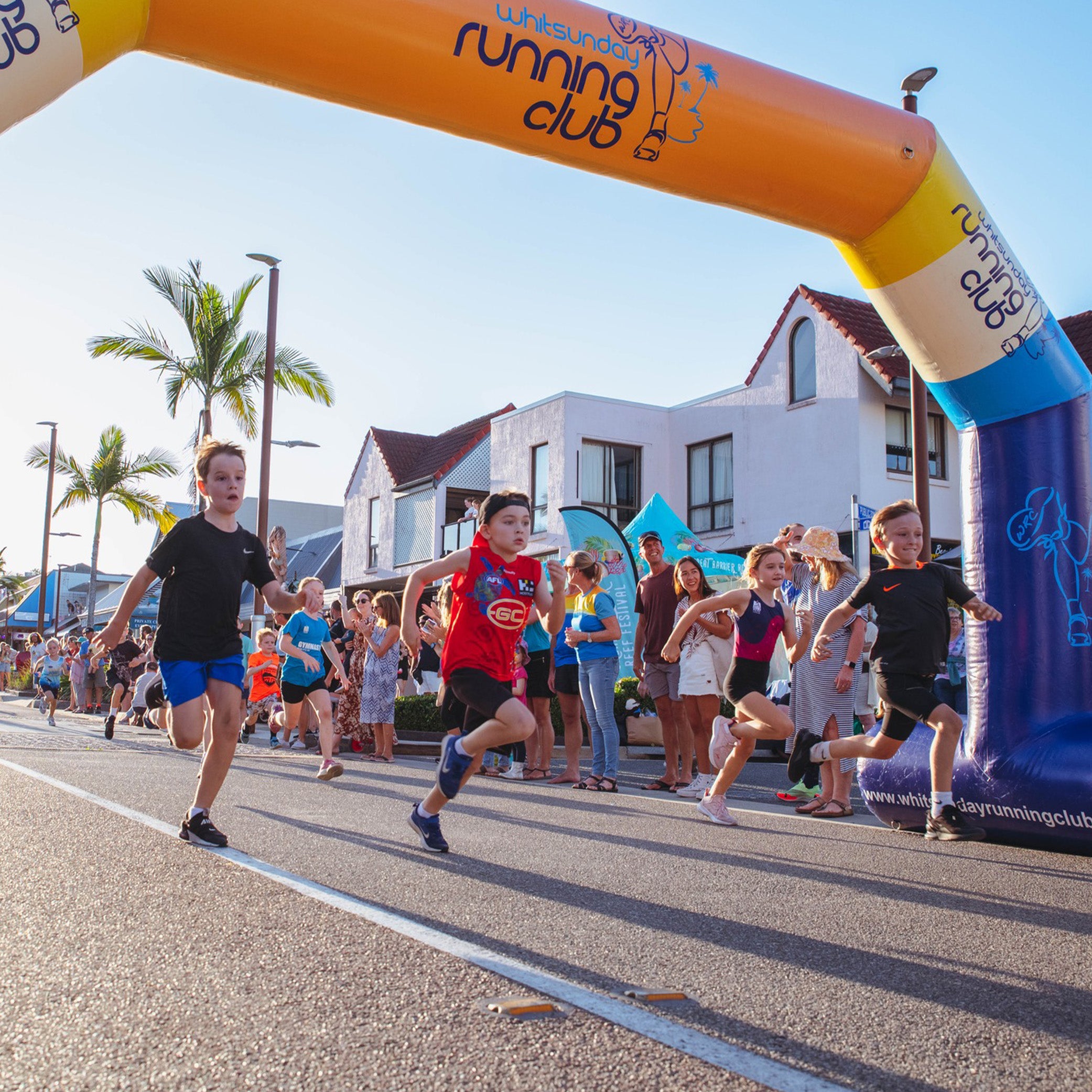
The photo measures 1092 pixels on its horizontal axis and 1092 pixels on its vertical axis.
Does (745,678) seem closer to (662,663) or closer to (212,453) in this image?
(662,663)

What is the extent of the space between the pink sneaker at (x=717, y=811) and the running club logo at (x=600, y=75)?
150 inches

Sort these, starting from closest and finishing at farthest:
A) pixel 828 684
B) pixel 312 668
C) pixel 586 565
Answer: pixel 828 684 < pixel 586 565 < pixel 312 668

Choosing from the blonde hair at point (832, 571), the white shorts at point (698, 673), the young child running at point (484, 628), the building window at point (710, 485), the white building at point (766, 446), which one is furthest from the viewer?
the building window at point (710, 485)

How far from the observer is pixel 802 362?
24.1 meters

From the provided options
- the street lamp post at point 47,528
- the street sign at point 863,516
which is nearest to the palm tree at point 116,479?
the street lamp post at point 47,528

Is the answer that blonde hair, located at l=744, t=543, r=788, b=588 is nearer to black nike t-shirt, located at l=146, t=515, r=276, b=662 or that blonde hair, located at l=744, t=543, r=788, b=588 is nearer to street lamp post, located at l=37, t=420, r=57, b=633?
black nike t-shirt, located at l=146, t=515, r=276, b=662

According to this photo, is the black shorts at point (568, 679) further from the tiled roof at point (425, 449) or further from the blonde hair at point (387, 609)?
the tiled roof at point (425, 449)

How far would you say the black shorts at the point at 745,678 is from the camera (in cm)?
721

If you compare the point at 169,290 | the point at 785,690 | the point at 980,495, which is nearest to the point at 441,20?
the point at 980,495

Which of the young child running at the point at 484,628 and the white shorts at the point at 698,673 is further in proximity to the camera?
the white shorts at the point at 698,673

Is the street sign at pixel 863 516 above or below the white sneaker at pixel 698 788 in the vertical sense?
above

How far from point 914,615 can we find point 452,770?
265 centimetres

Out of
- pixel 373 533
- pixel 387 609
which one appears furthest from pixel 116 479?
pixel 387 609

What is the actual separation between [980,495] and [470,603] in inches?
122
